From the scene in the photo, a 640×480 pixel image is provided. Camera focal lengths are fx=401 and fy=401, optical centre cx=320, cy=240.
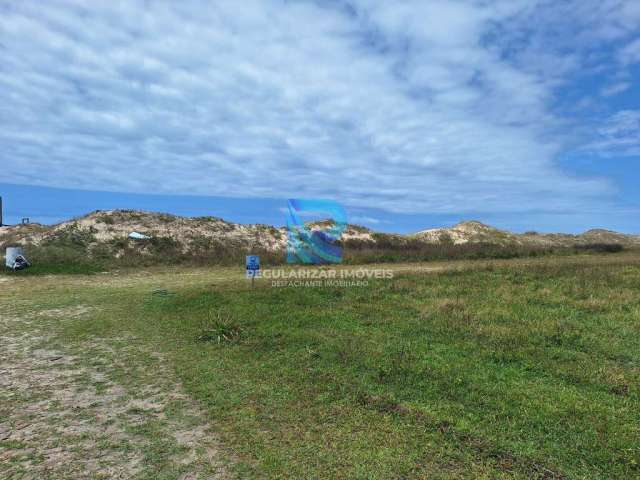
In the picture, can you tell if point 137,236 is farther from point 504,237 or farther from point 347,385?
point 504,237

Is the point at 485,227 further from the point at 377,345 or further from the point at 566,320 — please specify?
the point at 377,345

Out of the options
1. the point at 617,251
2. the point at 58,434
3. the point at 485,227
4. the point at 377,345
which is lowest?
the point at 58,434

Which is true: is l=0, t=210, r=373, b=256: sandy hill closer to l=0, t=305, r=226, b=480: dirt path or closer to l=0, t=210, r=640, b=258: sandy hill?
l=0, t=210, r=640, b=258: sandy hill

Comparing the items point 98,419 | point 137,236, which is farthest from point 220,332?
point 137,236

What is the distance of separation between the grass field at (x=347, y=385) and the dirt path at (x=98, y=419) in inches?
1.4

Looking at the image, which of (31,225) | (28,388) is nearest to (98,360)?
(28,388)

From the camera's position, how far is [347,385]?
284 inches

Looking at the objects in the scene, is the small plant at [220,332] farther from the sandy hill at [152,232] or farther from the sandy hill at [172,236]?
the sandy hill at [152,232]

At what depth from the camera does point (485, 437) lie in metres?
5.38

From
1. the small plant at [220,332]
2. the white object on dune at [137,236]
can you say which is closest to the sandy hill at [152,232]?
the white object on dune at [137,236]

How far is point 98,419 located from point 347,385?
159 inches

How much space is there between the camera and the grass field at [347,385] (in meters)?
4.98

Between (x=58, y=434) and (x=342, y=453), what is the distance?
13.3 feet

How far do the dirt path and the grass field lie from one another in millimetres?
36
